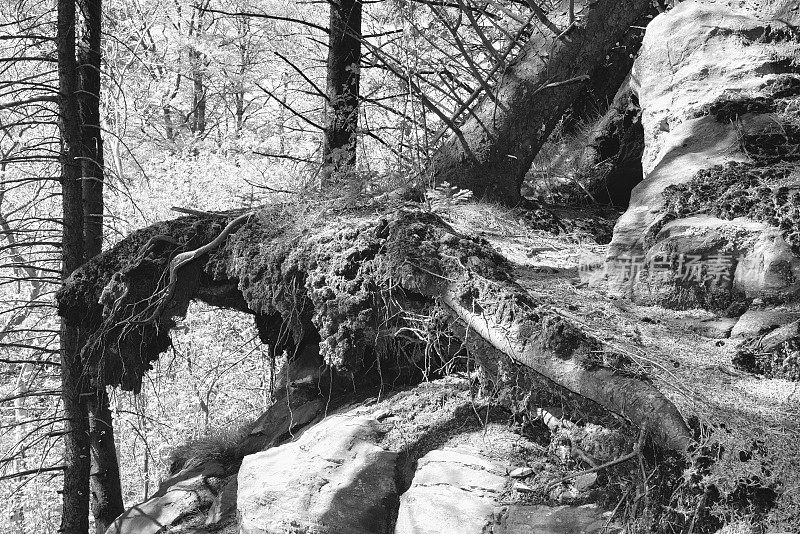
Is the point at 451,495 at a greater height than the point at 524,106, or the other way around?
the point at 524,106

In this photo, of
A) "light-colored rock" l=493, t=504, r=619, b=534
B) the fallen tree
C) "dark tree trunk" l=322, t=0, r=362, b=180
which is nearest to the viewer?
"light-colored rock" l=493, t=504, r=619, b=534

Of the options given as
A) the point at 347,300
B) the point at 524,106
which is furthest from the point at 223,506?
the point at 524,106

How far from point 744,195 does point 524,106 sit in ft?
8.11

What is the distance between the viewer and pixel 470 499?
4145 mm

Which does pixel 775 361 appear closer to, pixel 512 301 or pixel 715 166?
pixel 512 301

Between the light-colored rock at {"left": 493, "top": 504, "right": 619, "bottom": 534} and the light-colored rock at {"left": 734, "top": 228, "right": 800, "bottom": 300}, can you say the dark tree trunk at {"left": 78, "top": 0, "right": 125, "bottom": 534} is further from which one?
the light-colored rock at {"left": 734, "top": 228, "right": 800, "bottom": 300}

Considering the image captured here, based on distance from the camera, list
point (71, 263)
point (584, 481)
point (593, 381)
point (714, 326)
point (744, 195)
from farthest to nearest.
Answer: point (71, 263), point (744, 195), point (714, 326), point (584, 481), point (593, 381)

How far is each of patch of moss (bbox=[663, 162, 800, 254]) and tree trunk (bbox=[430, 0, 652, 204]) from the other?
1.98m

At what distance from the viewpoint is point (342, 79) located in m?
8.46

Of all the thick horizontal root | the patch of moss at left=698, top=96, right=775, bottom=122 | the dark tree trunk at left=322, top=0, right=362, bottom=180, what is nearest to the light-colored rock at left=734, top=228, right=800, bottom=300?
the thick horizontal root

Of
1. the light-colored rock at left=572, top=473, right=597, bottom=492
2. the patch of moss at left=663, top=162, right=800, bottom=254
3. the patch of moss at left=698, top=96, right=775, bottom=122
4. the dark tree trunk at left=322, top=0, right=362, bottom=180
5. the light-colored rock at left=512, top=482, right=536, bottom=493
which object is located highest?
the dark tree trunk at left=322, top=0, right=362, bottom=180

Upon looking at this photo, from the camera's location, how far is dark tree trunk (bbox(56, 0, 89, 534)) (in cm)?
725

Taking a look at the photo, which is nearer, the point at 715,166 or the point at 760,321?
the point at 760,321

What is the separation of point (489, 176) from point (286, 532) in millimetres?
3544
